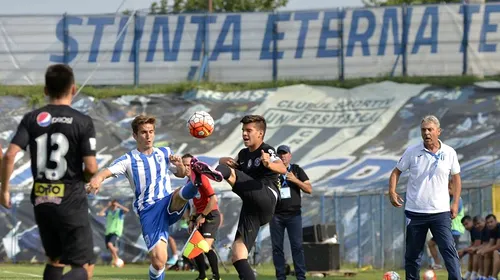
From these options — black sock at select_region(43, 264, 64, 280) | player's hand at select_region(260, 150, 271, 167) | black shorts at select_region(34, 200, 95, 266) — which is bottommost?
black sock at select_region(43, 264, 64, 280)

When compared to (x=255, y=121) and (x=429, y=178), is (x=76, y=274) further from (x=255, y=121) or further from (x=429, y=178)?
(x=429, y=178)

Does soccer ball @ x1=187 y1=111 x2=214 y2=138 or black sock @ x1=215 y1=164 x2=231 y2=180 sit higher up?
soccer ball @ x1=187 y1=111 x2=214 y2=138

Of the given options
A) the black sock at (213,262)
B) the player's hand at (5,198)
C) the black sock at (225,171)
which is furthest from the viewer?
the black sock at (213,262)

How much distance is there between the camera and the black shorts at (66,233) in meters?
Answer: 8.58

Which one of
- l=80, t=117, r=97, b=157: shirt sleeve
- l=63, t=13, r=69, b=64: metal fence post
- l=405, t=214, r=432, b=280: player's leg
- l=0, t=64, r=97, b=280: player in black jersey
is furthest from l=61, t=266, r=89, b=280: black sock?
l=63, t=13, r=69, b=64: metal fence post

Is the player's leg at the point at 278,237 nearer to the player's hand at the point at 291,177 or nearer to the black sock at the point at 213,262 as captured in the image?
the player's hand at the point at 291,177

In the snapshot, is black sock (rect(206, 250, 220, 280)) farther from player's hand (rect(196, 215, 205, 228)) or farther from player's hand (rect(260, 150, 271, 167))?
player's hand (rect(260, 150, 271, 167))

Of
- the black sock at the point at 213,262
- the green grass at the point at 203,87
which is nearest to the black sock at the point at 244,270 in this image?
the black sock at the point at 213,262

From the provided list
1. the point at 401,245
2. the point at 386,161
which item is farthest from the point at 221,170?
the point at 386,161

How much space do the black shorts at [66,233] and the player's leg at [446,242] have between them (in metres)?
5.52

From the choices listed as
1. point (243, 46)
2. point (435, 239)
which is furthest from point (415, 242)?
point (243, 46)

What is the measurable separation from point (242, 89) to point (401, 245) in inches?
510

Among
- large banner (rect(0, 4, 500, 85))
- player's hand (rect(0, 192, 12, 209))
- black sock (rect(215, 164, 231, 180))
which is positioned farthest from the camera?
large banner (rect(0, 4, 500, 85))

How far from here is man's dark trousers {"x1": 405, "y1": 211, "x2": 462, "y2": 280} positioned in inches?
510
